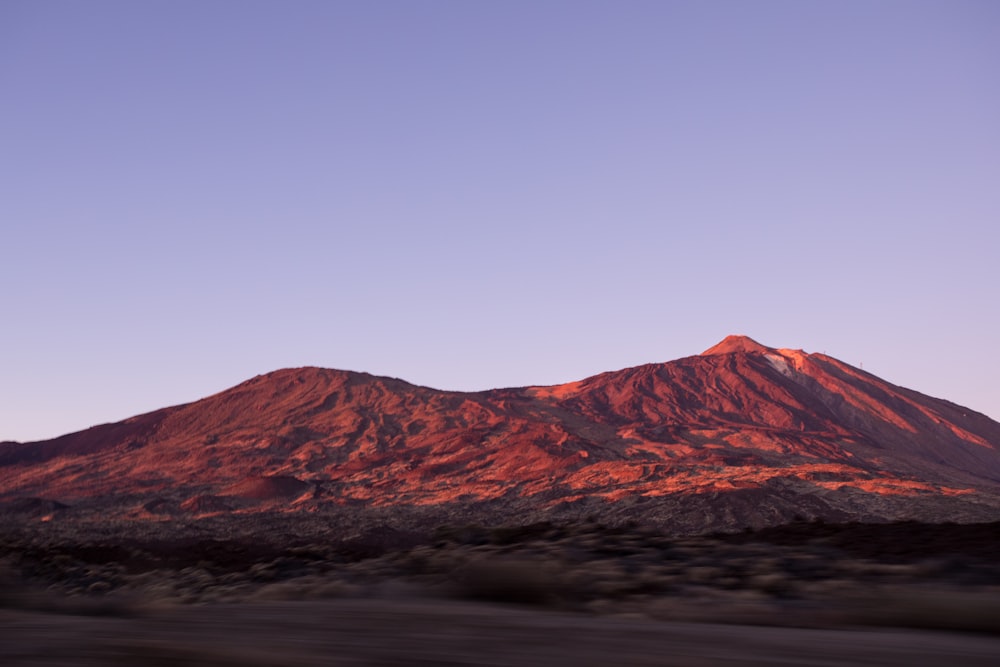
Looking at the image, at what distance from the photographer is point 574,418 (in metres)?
106

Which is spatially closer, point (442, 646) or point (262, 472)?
point (442, 646)

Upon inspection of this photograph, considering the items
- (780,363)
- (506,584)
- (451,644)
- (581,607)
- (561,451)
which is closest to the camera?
(451,644)

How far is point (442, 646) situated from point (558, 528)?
10.6 m

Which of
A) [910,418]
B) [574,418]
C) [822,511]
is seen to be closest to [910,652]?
[822,511]

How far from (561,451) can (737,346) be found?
3179 inches

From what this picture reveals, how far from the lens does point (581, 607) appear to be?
7754mm

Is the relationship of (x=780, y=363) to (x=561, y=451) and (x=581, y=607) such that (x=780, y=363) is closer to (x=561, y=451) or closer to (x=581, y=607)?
(x=561, y=451)

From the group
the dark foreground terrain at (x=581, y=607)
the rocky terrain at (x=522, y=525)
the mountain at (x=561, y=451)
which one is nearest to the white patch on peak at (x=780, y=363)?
the mountain at (x=561, y=451)

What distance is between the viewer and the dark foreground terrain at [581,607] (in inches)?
141

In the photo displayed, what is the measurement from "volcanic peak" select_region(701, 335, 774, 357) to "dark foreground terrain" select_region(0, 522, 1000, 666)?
456 feet

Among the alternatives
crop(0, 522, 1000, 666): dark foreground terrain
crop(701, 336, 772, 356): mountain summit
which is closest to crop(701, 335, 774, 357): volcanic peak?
crop(701, 336, 772, 356): mountain summit

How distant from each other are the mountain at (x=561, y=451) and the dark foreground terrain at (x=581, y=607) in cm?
4421

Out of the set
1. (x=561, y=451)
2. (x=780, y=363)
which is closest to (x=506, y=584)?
(x=561, y=451)

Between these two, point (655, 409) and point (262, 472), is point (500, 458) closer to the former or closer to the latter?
point (262, 472)
